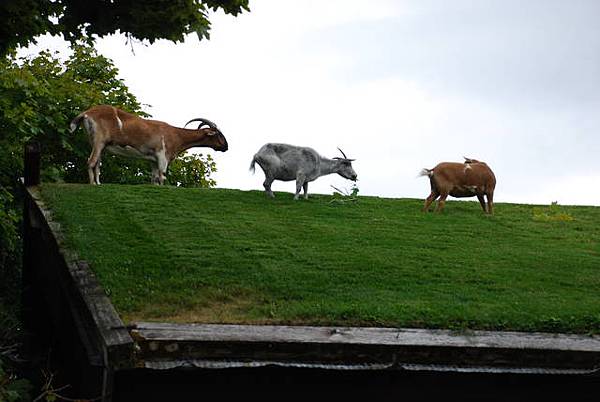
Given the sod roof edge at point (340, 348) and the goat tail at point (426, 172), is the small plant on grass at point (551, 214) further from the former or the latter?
the sod roof edge at point (340, 348)

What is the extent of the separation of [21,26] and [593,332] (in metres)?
5.90

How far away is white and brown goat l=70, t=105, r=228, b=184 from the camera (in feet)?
52.4

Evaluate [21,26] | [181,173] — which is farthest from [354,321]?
[181,173]

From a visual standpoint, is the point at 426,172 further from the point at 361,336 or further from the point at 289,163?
the point at 361,336

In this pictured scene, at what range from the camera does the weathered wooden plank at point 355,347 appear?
22.6 feet

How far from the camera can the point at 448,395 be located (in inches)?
293

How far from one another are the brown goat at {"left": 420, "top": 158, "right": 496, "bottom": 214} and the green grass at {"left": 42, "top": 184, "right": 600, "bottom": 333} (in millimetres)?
393

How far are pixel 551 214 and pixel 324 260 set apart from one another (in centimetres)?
815

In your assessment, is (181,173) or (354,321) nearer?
(354,321)

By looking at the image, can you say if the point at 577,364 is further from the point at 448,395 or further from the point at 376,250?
the point at 376,250

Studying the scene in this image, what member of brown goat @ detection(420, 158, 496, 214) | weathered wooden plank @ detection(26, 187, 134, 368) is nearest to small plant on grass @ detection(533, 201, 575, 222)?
brown goat @ detection(420, 158, 496, 214)

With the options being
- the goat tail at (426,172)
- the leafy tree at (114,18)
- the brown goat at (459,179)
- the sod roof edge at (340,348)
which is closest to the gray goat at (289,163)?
the goat tail at (426,172)

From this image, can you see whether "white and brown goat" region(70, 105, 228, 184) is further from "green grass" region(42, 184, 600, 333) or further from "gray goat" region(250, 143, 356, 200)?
"gray goat" region(250, 143, 356, 200)

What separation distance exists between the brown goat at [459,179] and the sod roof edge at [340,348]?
332 inches
